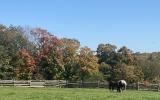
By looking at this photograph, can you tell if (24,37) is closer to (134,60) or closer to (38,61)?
(38,61)

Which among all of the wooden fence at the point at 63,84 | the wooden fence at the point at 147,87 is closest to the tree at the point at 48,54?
the wooden fence at the point at 63,84

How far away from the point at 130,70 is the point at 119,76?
7.58 ft

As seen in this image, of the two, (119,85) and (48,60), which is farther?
(48,60)

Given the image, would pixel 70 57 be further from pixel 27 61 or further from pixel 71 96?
pixel 71 96

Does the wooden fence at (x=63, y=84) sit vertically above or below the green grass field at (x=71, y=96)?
above

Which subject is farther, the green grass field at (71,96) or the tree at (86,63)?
the tree at (86,63)

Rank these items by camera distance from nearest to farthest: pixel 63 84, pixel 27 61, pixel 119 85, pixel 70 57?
pixel 119 85
pixel 63 84
pixel 27 61
pixel 70 57

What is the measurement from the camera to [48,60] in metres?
87.4

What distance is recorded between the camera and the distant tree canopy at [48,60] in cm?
8488

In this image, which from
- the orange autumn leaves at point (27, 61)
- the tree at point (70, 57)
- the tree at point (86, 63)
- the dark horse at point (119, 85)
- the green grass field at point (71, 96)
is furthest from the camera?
the tree at point (86, 63)

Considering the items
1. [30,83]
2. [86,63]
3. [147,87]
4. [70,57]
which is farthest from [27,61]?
[147,87]

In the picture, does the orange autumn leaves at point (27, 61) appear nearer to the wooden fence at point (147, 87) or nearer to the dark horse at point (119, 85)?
the wooden fence at point (147, 87)

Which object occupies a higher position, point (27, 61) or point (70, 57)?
point (70, 57)

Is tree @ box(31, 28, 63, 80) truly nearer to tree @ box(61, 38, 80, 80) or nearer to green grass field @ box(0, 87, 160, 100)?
tree @ box(61, 38, 80, 80)
